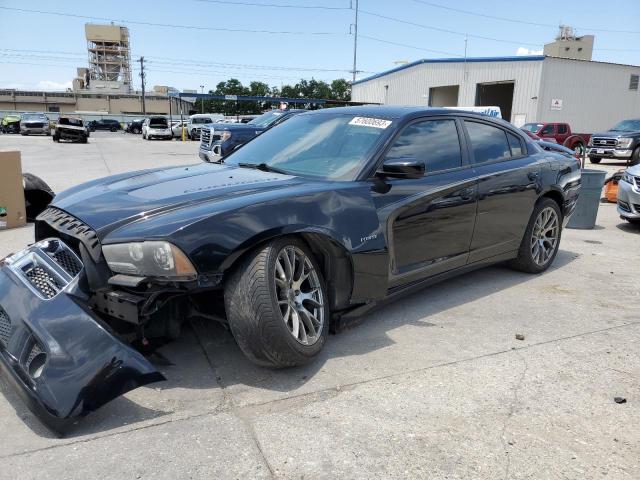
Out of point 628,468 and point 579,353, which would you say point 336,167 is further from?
point 628,468

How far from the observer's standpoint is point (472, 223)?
4293mm

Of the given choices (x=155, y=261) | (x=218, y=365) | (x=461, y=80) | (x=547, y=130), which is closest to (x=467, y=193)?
(x=218, y=365)

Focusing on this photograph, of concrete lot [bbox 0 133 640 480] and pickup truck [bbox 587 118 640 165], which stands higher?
pickup truck [bbox 587 118 640 165]

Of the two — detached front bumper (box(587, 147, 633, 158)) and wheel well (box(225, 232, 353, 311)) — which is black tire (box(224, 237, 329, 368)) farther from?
detached front bumper (box(587, 147, 633, 158))

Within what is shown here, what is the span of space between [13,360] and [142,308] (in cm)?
63

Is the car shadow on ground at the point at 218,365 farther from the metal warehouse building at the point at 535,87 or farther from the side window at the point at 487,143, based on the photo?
the metal warehouse building at the point at 535,87

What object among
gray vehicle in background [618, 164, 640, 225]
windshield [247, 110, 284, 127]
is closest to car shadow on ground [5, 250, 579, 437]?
gray vehicle in background [618, 164, 640, 225]

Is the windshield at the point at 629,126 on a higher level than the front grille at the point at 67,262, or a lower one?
higher

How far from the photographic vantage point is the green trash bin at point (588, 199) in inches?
293

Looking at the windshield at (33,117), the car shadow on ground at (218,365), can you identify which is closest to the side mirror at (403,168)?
the car shadow on ground at (218,365)

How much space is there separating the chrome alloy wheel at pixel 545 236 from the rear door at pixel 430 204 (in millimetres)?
1254

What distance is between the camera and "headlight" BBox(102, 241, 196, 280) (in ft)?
8.68

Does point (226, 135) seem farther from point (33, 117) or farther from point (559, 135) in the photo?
point (33, 117)

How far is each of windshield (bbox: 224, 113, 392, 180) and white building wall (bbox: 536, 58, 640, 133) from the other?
3069 centimetres
